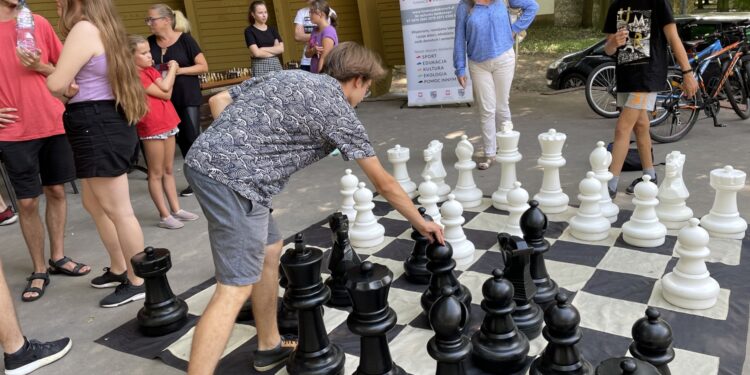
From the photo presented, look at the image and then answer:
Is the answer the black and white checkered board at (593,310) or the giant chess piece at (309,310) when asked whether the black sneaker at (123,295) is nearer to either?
the black and white checkered board at (593,310)

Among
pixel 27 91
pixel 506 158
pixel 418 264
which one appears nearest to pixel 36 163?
pixel 27 91

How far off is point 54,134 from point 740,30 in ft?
18.7

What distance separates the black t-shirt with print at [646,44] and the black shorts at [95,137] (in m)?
2.85

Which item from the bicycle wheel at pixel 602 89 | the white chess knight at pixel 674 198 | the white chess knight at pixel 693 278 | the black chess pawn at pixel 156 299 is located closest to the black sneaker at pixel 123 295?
the black chess pawn at pixel 156 299

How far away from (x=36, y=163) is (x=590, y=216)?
2.80m

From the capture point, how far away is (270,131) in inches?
72.3

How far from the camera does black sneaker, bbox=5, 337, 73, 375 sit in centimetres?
222

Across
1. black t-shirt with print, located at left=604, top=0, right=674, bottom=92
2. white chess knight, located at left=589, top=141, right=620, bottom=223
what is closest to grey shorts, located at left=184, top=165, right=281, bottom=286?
white chess knight, located at left=589, top=141, right=620, bottom=223

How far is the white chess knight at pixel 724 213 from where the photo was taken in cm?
275

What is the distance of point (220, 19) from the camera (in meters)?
9.09

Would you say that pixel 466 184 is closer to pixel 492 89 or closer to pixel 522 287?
pixel 492 89

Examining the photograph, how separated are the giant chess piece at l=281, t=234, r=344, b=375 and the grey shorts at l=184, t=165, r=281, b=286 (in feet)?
0.42

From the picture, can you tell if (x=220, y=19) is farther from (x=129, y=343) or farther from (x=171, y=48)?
(x=129, y=343)

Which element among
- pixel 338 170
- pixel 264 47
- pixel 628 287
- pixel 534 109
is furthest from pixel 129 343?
pixel 534 109
